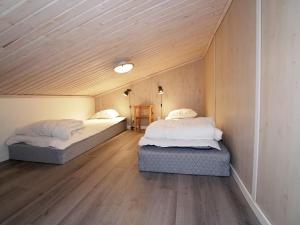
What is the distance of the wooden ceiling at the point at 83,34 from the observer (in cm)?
163

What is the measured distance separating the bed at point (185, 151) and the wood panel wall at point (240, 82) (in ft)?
0.67

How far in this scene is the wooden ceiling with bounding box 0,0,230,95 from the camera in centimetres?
163

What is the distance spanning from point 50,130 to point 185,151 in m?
2.12

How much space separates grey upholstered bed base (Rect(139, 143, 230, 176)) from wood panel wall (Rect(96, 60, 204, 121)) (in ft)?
10.4

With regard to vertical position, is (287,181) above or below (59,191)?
above

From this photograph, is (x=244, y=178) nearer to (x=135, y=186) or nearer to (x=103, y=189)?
(x=135, y=186)

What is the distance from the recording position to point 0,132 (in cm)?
297

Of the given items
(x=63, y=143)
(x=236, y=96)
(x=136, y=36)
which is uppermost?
(x=136, y=36)

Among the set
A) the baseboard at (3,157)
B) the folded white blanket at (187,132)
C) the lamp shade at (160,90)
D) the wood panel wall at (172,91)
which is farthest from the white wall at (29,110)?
the folded white blanket at (187,132)

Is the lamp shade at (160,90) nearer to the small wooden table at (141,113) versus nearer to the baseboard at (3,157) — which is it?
the small wooden table at (141,113)

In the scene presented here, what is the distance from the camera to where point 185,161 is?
239 centimetres

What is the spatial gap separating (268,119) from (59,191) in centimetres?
213

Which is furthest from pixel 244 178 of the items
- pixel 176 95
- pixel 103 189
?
pixel 176 95

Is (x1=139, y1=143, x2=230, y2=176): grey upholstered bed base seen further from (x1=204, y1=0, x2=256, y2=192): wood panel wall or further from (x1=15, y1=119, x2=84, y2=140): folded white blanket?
(x1=15, y1=119, x2=84, y2=140): folded white blanket
